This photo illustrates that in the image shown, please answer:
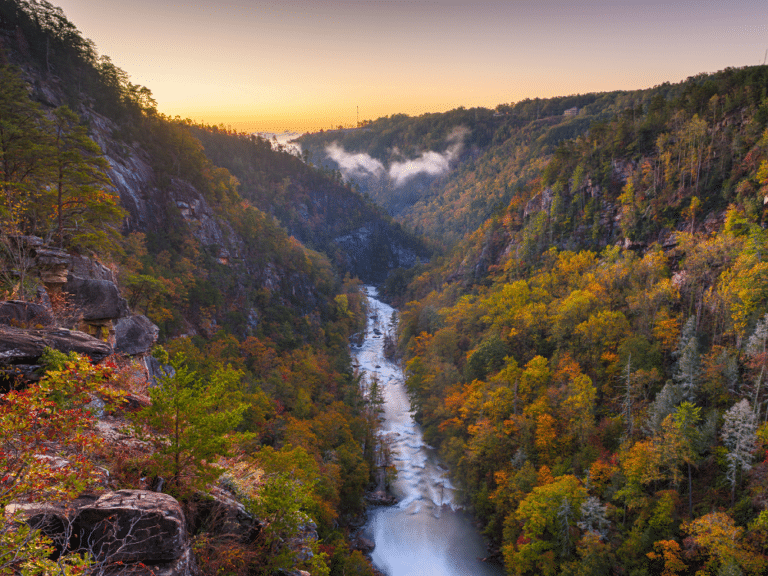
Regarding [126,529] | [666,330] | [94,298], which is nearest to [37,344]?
[126,529]

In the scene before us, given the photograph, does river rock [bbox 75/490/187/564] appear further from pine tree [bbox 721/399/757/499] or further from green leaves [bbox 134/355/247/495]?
pine tree [bbox 721/399/757/499]

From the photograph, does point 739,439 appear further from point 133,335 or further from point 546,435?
point 133,335

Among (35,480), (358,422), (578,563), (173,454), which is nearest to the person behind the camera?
(35,480)

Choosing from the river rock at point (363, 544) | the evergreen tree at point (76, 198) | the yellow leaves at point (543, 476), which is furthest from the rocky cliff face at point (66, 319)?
the yellow leaves at point (543, 476)

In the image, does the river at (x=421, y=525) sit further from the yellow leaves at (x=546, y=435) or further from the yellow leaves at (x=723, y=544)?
the yellow leaves at (x=723, y=544)

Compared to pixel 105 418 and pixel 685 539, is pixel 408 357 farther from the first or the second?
pixel 105 418

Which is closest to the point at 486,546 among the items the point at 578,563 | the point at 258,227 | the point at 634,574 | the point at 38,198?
the point at 578,563
